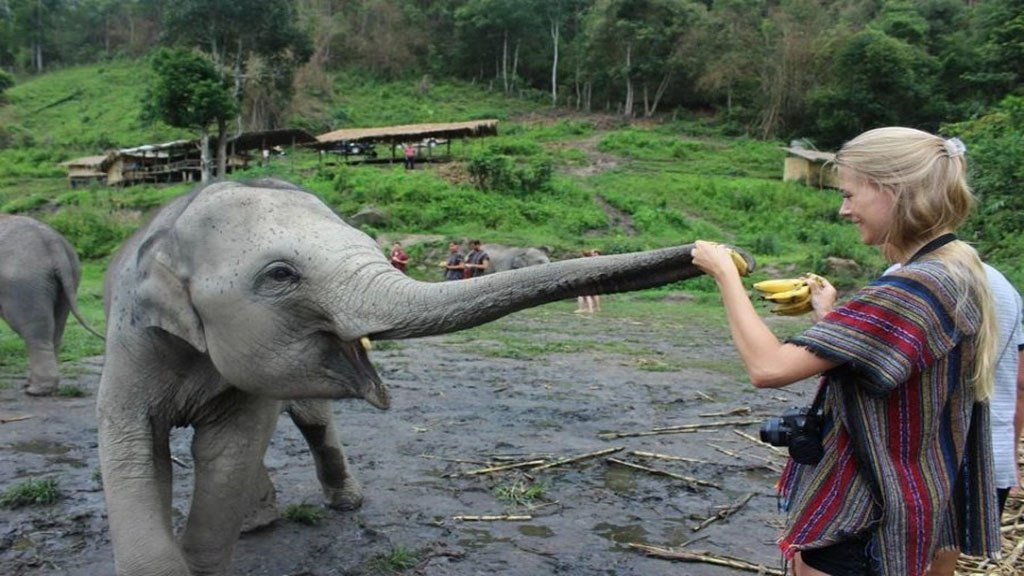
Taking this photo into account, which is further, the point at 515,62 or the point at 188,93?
the point at 515,62

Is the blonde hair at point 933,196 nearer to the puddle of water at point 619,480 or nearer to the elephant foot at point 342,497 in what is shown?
the puddle of water at point 619,480

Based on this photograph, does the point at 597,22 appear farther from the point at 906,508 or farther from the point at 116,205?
the point at 906,508

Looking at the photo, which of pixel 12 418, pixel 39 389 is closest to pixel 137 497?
pixel 12 418

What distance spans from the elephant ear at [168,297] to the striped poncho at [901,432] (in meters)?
1.99

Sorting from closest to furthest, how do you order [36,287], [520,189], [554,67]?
[36,287], [520,189], [554,67]

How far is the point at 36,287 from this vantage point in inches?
299

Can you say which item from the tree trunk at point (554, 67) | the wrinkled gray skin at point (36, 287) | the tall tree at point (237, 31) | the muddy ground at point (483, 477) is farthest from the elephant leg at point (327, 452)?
the tree trunk at point (554, 67)

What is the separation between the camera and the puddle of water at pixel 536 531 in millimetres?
4191

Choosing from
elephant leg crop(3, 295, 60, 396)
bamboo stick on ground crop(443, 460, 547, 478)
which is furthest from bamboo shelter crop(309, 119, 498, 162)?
bamboo stick on ground crop(443, 460, 547, 478)

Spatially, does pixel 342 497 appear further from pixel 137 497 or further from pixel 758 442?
pixel 758 442

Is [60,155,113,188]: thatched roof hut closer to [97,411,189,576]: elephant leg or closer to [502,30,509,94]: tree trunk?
[502,30,509,94]: tree trunk

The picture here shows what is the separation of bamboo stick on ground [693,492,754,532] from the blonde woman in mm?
2213

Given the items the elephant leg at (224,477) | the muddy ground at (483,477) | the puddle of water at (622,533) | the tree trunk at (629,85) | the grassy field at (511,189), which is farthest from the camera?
the tree trunk at (629,85)

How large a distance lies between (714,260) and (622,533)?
95.4 inches
